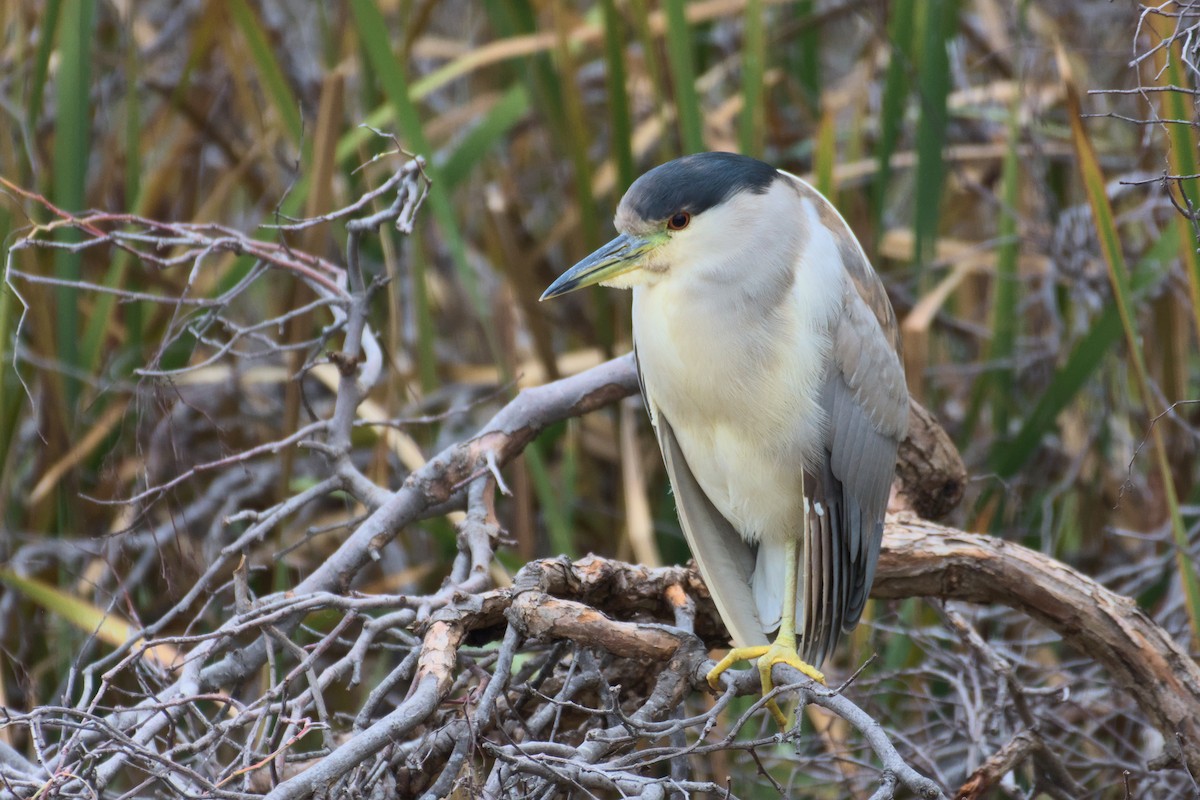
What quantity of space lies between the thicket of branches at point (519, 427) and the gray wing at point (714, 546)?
55 millimetres

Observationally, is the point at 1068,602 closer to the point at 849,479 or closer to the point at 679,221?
the point at 849,479

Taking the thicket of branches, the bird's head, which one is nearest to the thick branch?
the thicket of branches

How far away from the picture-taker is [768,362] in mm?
1804

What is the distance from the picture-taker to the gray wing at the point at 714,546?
6.08 feet

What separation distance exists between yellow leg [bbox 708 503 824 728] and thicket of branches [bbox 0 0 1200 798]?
90 millimetres

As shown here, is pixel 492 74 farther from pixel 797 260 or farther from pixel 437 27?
pixel 797 260

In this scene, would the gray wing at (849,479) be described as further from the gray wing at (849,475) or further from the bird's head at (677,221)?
the bird's head at (677,221)

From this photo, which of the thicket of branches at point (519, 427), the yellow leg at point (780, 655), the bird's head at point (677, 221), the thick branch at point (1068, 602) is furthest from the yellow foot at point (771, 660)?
the bird's head at point (677, 221)

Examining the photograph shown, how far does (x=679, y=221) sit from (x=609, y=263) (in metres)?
0.12

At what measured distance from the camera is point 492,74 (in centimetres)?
362

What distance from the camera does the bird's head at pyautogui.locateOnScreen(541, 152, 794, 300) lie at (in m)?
1.78

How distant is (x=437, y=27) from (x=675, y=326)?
3.01 metres

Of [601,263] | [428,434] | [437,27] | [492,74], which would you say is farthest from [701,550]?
[437,27]

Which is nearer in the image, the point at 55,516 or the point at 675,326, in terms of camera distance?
the point at 675,326
